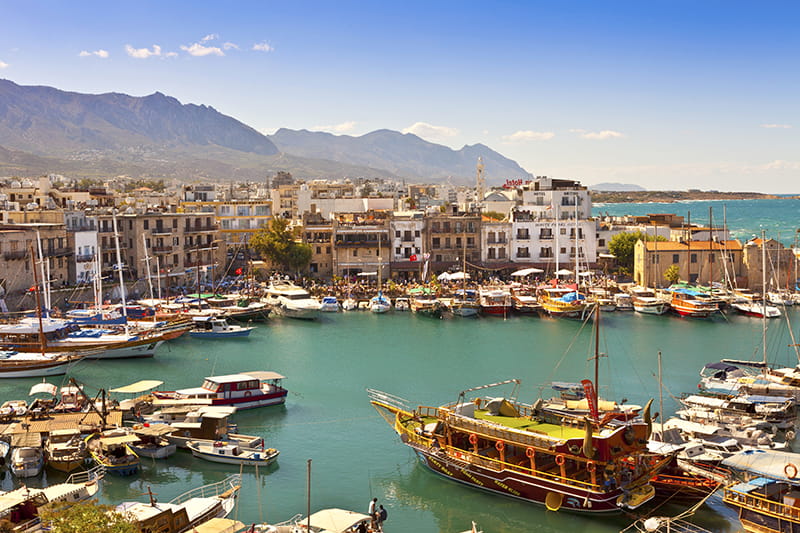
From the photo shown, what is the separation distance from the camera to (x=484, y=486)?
88.2 ft

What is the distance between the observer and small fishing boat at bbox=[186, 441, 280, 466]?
2858 cm

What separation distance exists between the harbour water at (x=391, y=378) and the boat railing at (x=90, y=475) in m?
0.44

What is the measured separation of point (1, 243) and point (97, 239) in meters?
9.84

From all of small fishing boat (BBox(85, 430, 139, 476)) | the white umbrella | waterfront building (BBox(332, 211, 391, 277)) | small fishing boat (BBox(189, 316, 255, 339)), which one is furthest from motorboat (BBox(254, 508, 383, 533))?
waterfront building (BBox(332, 211, 391, 277))

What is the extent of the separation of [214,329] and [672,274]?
37.4 metres

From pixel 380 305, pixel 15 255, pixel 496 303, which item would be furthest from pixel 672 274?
pixel 15 255

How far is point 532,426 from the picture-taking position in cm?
2694

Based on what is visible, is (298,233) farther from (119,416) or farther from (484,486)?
(484,486)

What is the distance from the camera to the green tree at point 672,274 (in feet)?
223

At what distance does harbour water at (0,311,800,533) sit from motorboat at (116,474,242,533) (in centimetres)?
72

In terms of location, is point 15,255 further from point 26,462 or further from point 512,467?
point 512,467

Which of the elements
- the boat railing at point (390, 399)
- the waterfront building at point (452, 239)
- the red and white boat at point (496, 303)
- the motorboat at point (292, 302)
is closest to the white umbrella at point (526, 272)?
the waterfront building at point (452, 239)

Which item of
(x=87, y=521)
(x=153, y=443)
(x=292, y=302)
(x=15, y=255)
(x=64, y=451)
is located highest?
(x=15, y=255)

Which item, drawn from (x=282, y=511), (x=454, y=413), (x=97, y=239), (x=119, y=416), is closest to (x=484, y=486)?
(x=454, y=413)
